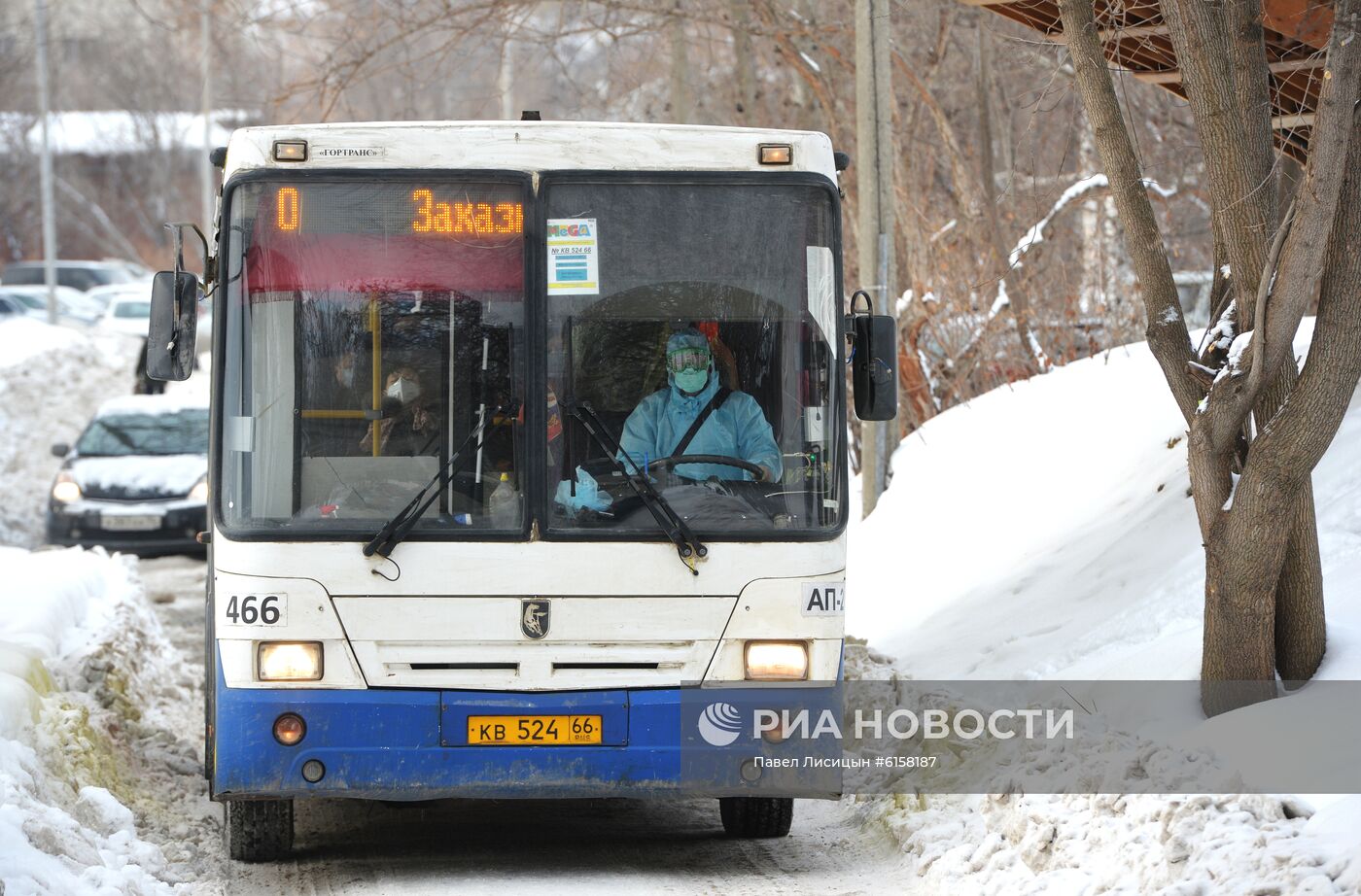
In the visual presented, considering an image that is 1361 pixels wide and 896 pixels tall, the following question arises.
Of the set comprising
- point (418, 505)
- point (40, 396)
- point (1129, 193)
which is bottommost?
point (418, 505)

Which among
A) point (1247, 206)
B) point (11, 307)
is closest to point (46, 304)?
point (11, 307)

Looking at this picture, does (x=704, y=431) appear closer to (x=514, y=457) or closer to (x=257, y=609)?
(x=514, y=457)

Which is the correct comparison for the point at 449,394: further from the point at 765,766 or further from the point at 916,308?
the point at 916,308

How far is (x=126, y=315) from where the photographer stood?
40.4 meters

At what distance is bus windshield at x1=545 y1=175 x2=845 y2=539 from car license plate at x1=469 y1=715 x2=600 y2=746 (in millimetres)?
688

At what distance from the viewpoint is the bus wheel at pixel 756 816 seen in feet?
23.9

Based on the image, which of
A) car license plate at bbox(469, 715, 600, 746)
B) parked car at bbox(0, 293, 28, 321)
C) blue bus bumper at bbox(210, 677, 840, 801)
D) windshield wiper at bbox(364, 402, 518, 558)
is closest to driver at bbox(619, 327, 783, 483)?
windshield wiper at bbox(364, 402, 518, 558)

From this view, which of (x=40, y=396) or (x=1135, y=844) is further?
(x=40, y=396)

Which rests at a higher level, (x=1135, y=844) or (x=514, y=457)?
(x=514, y=457)

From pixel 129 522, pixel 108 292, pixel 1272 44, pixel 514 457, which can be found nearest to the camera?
pixel 514 457

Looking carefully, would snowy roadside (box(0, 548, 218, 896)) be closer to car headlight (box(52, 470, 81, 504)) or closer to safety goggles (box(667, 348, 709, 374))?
safety goggles (box(667, 348, 709, 374))

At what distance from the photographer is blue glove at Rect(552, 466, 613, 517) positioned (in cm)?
643

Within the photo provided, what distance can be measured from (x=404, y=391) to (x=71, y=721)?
2.59 m

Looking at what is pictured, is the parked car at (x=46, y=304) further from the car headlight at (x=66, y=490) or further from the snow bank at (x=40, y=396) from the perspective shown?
the car headlight at (x=66, y=490)
